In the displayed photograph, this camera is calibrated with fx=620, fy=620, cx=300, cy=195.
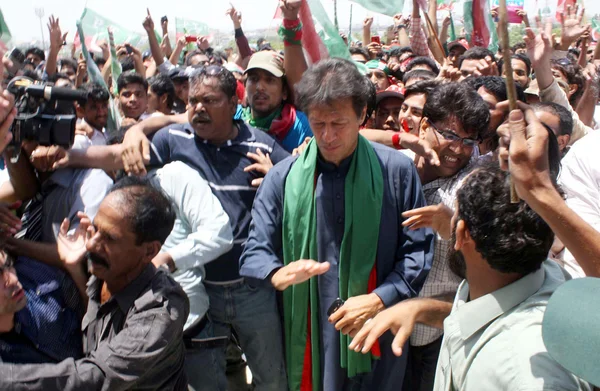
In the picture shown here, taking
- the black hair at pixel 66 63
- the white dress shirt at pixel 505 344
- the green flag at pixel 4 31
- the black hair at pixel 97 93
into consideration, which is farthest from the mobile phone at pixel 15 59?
the white dress shirt at pixel 505 344

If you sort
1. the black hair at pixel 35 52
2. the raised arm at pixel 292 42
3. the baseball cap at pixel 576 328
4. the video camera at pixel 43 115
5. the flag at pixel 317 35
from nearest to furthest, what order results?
1. the baseball cap at pixel 576 328
2. the video camera at pixel 43 115
3. the raised arm at pixel 292 42
4. the flag at pixel 317 35
5. the black hair at pixel 35 52

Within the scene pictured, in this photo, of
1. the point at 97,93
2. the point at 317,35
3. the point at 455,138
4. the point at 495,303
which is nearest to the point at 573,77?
the point at 317,35

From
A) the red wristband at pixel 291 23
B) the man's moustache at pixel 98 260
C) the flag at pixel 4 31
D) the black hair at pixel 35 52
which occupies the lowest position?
the black hair at pixel 35 52

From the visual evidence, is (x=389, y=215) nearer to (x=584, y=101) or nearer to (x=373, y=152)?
(x=373, y=152)

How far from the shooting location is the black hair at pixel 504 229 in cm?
166

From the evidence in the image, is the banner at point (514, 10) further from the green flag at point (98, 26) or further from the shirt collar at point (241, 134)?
the shirt collar at point (241, 134)

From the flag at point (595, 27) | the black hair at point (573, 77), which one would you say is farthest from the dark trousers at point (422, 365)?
the flag at point (595, 27)

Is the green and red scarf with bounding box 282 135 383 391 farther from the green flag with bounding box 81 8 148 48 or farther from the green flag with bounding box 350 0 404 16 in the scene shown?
the green flag with bounding box 81 8 148 48

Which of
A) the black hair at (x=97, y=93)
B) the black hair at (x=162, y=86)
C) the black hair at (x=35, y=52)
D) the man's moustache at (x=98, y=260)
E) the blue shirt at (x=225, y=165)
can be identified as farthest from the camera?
the black hair at (x=35, y=52)

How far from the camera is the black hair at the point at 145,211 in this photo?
7.39 feet

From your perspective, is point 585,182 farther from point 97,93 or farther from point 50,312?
point 97,93

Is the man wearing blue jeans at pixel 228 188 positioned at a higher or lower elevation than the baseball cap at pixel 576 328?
lower

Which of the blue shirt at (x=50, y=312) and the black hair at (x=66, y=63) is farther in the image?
the black hair at (x=66, y=63)

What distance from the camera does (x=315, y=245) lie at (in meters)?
2.54
